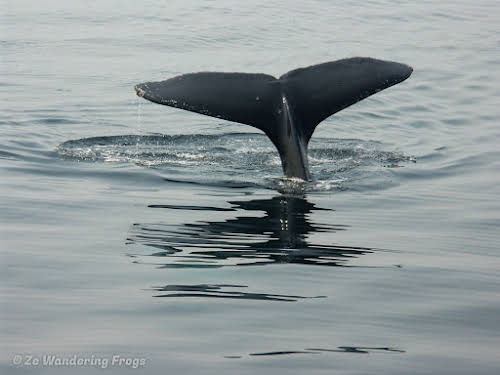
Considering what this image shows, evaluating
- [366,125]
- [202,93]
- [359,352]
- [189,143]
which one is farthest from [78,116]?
[359,352]

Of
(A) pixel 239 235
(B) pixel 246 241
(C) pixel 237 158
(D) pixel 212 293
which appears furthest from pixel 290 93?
(D) pixel 212 293

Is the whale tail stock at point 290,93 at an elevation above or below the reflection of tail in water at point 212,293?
above

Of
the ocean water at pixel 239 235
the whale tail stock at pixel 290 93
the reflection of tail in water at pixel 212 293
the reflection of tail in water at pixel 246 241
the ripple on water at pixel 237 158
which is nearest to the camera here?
the ocean water at pixel 239 235

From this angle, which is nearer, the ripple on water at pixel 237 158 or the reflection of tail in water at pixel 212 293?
the reflection of tail in water at pixel 212 293

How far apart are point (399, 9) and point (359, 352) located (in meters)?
25.7

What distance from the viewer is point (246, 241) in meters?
8.62

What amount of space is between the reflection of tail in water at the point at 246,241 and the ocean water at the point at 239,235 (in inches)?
1.1

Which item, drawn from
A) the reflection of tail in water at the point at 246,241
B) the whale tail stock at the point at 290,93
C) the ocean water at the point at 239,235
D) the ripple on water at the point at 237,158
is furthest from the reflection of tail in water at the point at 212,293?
the ripple on water at the point at 237,158

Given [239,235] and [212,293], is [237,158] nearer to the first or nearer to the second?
[239,235]

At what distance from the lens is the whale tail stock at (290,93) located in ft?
31.9

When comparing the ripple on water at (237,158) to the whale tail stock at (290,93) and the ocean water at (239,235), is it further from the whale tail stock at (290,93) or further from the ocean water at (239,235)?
the whale tail stock at (290,93)

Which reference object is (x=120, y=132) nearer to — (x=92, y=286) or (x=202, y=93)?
(x=202, y=93)

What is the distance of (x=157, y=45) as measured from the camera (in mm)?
23078

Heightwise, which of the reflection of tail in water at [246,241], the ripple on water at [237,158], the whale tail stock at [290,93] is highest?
the whale tail stock at [290,93]
